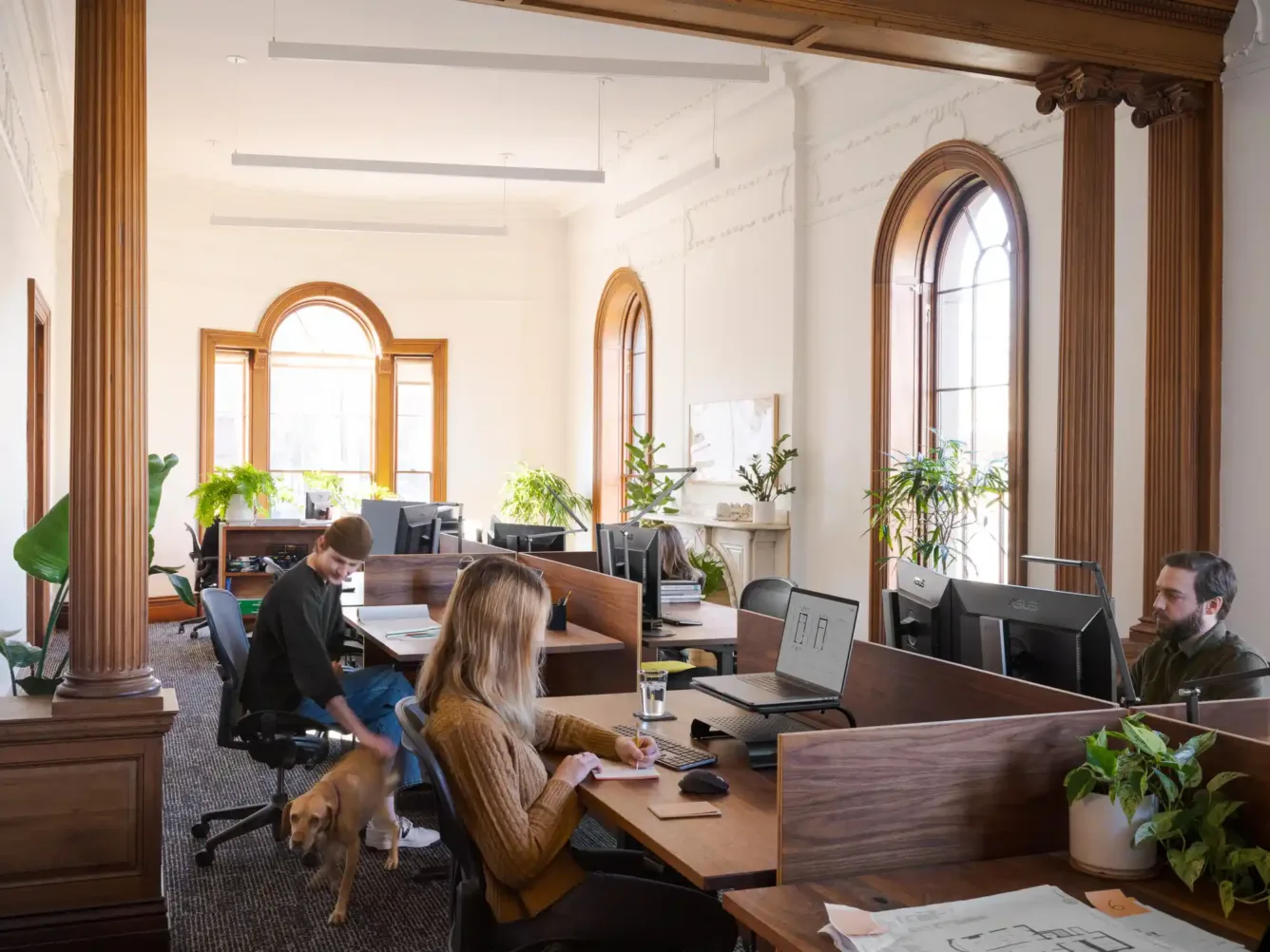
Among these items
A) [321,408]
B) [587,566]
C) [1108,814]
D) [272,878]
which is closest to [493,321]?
[321,408]

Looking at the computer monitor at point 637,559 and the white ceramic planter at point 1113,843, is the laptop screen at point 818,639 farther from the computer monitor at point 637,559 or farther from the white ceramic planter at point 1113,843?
the computer monitor at point 637,559

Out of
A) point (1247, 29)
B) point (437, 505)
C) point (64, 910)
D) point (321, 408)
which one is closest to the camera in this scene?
point (64, 910)

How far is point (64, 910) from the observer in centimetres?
328

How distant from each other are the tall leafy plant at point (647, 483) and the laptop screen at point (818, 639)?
5538 millimetres

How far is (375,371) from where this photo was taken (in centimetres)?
1175

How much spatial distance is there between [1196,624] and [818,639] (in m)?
1.15

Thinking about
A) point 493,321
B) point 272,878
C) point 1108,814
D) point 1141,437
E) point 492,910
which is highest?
point 493,321

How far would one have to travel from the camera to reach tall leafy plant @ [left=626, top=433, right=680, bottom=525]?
29.7 ft

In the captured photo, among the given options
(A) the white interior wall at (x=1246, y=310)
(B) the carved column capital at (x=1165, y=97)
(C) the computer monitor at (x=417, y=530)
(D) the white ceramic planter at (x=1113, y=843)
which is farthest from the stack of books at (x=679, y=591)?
(D) the white ceramic planter at (x=1113, y=843)

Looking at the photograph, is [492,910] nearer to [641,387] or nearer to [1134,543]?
[1134,543]

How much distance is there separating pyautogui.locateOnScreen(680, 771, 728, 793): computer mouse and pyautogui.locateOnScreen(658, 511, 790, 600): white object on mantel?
5178 millimetres

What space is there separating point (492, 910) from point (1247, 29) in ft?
14.2

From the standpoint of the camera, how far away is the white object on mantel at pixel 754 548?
7.85 m

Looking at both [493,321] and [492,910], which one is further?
[493,321]
